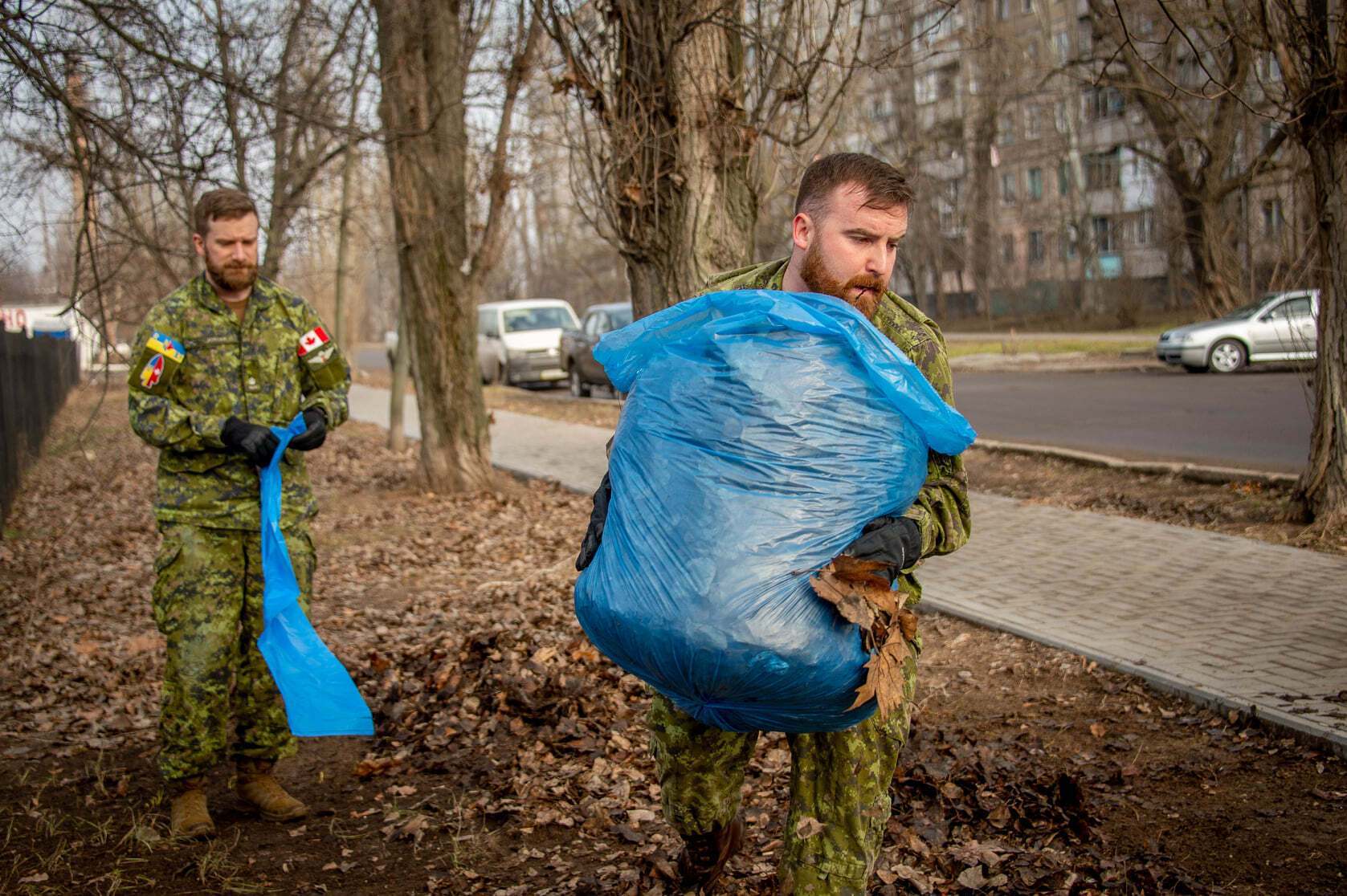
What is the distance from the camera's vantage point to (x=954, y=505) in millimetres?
2709

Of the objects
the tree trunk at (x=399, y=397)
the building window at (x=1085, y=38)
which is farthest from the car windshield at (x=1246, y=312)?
the tree trunk at (x=399, y=397)

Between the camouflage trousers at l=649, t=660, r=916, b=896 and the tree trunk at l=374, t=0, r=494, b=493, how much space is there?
27.1 feet

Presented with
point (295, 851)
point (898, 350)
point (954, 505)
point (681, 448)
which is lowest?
point (295, 851)

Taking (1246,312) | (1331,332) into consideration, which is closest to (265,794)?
(1331,332)

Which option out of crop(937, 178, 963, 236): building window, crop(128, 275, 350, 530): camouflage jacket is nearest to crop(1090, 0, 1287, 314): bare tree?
crop(937, 178, 963, 236): building window

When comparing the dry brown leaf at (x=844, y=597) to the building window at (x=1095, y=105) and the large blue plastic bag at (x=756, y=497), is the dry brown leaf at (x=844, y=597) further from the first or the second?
the building window at (x=1095, y=105)

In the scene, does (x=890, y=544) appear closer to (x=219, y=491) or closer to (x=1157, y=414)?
(x=219, y=491)

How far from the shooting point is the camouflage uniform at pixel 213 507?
3.95 metres

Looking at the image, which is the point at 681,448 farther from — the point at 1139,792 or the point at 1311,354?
the point at 1311,354

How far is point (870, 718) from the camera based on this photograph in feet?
8.71

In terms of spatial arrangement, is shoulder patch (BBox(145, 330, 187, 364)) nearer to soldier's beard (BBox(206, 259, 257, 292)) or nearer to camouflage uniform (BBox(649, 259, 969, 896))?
soldier's beard (BBox(206, 259, 257, 292))

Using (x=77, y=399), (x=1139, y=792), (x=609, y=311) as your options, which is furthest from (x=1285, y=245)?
(x=77, y=399)

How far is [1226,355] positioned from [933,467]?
19028 mm

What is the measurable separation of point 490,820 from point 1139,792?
2.13m
